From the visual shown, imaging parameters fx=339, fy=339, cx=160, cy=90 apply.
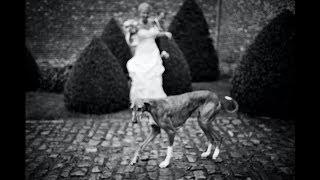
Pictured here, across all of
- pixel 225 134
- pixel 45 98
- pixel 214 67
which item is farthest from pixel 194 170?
pixel 214 67

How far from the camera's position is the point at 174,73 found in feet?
29.1

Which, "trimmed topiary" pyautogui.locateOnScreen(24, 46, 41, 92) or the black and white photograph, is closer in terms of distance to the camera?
the black and white photograph

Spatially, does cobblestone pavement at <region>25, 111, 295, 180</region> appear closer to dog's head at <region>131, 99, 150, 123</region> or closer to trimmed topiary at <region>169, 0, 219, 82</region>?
dog's head at <region>131, 99, 150, 123</region>

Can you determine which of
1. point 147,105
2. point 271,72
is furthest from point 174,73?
point 147,105

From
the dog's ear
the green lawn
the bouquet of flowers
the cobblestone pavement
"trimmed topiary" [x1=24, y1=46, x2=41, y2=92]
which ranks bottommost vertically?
the green lawn

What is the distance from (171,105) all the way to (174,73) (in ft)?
12.0

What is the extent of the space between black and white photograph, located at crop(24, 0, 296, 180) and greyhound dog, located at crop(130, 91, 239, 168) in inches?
0.6

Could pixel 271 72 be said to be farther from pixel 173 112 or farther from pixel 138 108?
pixel 138 108

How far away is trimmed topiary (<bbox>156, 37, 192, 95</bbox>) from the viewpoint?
888 cm

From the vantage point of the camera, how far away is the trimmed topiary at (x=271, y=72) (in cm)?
755

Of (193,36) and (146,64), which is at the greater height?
(193,36)

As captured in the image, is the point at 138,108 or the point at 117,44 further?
the point at 117,44

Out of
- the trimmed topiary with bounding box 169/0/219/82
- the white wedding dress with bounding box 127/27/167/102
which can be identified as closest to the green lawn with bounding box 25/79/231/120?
the trimmed topiary with bounding box 169/0/219/82

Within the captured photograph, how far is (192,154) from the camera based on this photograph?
604 centimetres
